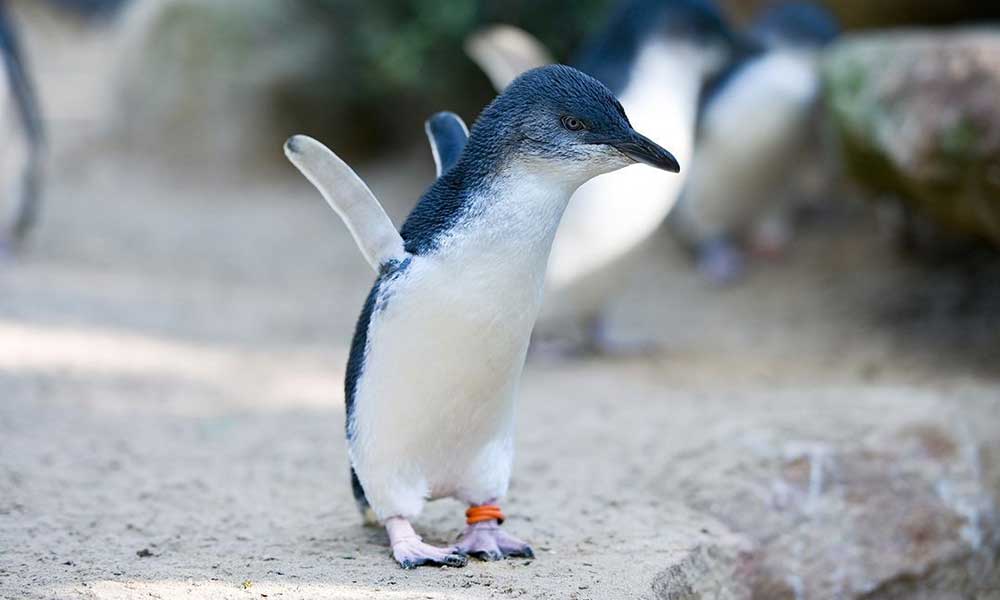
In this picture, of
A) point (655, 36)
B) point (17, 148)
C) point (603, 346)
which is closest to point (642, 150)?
point (655, 36)

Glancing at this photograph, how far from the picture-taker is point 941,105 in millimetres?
4512

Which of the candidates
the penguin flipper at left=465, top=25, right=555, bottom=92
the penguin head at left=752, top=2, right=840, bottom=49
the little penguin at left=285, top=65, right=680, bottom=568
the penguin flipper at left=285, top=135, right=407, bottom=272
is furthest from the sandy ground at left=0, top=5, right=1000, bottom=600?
the penguin flipper at left=465, top=25, right=555, bottom=92

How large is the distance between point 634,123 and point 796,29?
73.5 inches

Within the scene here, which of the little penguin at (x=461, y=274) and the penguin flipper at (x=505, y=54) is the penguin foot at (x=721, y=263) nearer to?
the penguin flipper at (x=505, y=54)

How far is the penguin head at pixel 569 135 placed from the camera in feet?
8.18

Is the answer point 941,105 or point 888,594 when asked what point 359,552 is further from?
point 941,105

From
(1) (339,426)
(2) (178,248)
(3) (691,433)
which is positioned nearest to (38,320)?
(1) (339,426)

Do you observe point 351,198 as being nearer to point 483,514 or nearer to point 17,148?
point 483,514

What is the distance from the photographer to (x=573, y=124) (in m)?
2.51

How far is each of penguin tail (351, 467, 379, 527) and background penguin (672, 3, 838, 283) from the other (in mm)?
3865

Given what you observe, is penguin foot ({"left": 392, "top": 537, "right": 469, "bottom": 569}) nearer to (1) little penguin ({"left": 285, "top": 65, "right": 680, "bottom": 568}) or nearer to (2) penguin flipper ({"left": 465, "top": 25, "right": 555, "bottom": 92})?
(1) little penguin ({"left": 285, "top": 65, "right": 680, "bottom": 568})

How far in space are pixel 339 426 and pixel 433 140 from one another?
1.60 m

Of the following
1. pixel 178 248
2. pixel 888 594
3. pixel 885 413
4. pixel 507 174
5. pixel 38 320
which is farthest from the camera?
pixel 178 248

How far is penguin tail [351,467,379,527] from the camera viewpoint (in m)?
2.87
